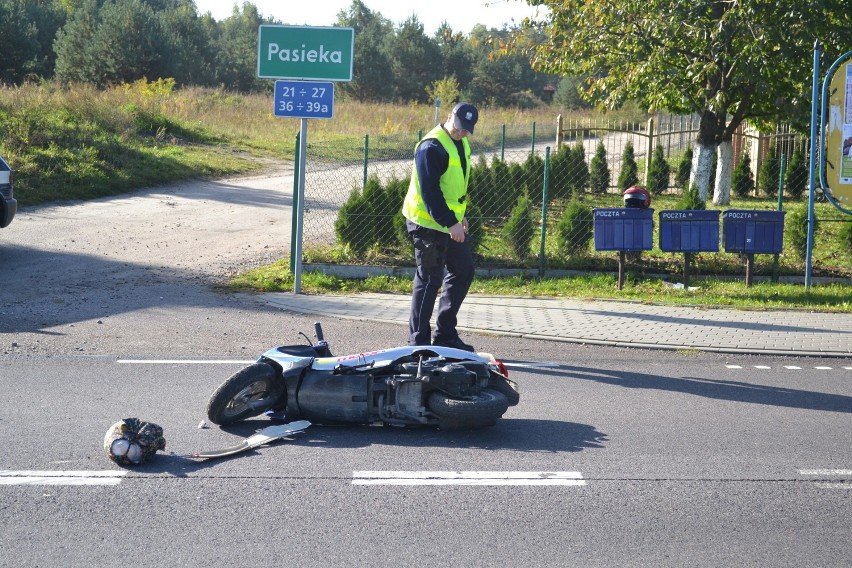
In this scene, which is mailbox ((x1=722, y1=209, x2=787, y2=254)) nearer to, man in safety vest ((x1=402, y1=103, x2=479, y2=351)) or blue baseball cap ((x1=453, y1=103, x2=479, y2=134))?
man in safety vest ((x1=402, y1=103, x2=479, y2=351))

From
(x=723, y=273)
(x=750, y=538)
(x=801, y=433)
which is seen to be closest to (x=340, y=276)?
(x=723, y=273)

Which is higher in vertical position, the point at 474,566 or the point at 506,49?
the point at 506,49

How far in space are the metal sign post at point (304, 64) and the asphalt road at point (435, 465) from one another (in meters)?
2.96

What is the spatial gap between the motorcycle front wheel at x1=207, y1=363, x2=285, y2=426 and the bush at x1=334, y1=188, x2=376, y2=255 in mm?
7088

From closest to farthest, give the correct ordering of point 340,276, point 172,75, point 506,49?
1. point 340,276
2. point 506,49
3. point 172,75

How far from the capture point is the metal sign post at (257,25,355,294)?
11.6 m

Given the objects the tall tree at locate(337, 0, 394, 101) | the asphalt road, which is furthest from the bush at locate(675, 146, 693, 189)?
the tall tree at locate(337, 0, 394, 101)

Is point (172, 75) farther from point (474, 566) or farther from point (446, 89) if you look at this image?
point (474, 566)

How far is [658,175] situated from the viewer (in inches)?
918

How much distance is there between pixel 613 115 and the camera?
1937 inches

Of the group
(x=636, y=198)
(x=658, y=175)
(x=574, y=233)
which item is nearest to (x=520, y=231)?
(x=574, y=233)

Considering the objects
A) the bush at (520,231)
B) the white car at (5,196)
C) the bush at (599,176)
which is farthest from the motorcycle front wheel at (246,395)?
the bush at (599,176)

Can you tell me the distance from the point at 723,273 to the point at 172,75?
133 ft

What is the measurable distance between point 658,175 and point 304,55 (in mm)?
13517
